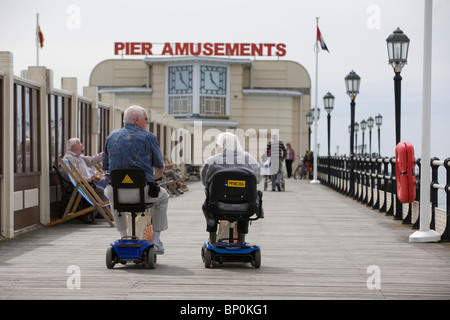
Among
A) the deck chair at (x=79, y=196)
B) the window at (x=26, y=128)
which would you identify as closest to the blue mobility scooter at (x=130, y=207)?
the window at (x=26, y=128)

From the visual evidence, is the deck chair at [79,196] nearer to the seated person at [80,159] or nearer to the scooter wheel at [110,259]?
the seated person at [80,159]

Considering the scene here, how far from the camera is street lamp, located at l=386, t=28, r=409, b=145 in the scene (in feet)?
48.2

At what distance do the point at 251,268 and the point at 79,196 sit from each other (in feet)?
17.3

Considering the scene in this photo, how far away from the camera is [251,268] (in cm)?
832

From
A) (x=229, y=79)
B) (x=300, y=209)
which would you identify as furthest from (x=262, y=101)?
(x=300, y=209)

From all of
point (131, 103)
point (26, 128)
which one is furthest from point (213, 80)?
point (26, 128)

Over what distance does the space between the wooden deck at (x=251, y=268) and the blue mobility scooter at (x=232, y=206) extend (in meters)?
0.14

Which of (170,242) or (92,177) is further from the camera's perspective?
(92,177)

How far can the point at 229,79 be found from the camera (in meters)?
55.1

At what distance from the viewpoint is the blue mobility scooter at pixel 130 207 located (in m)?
7.93

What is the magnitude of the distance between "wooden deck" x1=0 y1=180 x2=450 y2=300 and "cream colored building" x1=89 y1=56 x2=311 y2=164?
4105cm

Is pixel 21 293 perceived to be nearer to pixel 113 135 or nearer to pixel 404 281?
pixel 113 135

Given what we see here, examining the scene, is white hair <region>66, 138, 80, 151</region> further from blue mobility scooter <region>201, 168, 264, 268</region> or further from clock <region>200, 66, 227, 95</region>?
clock <region>200, 66, 227, 95</region>
